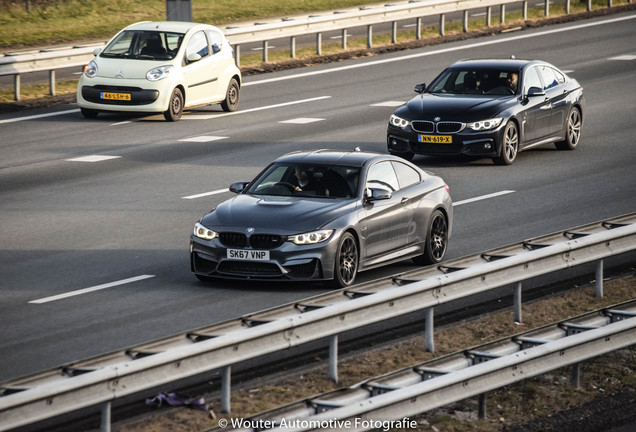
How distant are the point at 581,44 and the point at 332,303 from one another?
2890cm

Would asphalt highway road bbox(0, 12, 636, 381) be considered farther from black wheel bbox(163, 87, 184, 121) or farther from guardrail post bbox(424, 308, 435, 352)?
guardrail post bbox(424, 308, 435, 352)

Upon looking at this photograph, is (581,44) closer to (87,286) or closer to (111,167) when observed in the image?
(111,167)

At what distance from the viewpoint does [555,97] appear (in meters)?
23.7

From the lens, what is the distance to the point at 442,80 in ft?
77.0

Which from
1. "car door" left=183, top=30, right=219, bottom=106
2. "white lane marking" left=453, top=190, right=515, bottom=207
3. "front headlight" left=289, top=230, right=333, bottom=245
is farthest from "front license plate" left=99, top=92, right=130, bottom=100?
"front headlight" left=289, top=230, right=333, bottom=245

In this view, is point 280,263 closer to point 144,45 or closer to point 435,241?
point 435,241

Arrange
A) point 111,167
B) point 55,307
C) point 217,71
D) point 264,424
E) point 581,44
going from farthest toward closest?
point 581,44 → point 217,71 → point 111,167 → point 55,307 → point 264,424

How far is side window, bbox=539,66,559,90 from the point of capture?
23781 millimetres

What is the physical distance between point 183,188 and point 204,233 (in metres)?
6.20

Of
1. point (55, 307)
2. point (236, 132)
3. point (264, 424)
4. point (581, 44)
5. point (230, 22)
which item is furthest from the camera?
point (230, 22)

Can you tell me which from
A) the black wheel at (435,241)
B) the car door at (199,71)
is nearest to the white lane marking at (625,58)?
the car door at (199,71)

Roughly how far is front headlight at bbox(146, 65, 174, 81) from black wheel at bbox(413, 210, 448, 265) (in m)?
11.4

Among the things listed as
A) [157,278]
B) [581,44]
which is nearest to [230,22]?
[581,44]

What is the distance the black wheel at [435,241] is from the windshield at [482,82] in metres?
7.56
